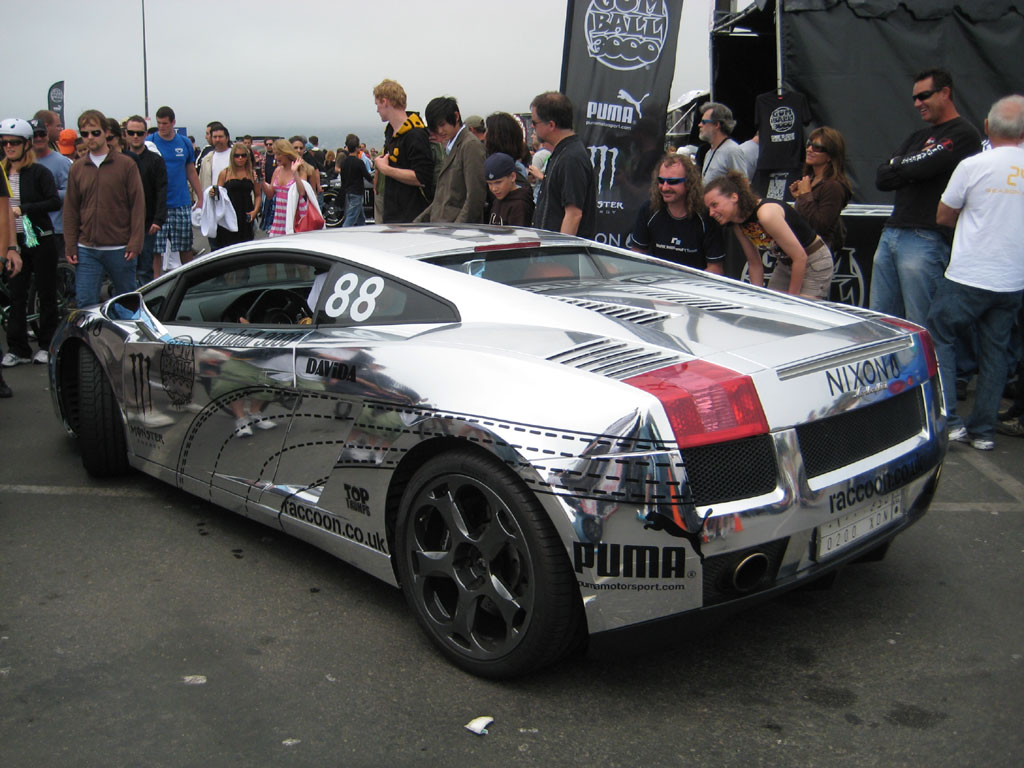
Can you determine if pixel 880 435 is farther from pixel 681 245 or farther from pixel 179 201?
pixel 179 201

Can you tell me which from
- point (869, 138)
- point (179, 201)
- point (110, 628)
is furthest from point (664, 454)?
point (179, 201)

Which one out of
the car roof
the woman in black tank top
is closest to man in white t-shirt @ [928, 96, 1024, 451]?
the woman in black tank top

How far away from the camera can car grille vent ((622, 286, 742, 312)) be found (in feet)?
10.9

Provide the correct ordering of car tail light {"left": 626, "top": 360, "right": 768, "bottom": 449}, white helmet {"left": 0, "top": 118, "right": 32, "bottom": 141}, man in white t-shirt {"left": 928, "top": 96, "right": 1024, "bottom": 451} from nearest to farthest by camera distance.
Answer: car tail light {"left": 626, "top": 360, "right": 768, "bottom": 449}, man in white t-shirt {"left": 928, "top": 96, "right": 1024, "bottom": 451}, white helmet {"left": 0, "top": 118, "right": 32, "bottom": 141}

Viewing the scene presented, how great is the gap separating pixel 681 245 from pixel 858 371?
2.94m

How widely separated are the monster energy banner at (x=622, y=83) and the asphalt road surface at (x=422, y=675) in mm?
5081

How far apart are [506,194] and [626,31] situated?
272 centimetres

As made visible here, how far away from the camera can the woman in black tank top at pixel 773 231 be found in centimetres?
527

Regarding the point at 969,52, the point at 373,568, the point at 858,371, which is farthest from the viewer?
the point at 969,52

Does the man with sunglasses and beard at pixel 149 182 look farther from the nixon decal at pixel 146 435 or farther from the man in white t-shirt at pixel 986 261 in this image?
the man in white t-shirt at pixel 986 261

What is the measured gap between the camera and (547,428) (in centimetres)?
259

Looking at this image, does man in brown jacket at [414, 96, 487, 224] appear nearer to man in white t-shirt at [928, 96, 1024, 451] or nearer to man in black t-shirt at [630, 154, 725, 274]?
man in black t-shirt at [630, 154, 725, 274]

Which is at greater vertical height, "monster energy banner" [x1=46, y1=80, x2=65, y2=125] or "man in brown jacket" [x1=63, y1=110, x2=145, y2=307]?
"monster energy banner" [x1=46, y1=80, x2=65, y2=125]

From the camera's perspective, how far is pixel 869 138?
923 centimetres
